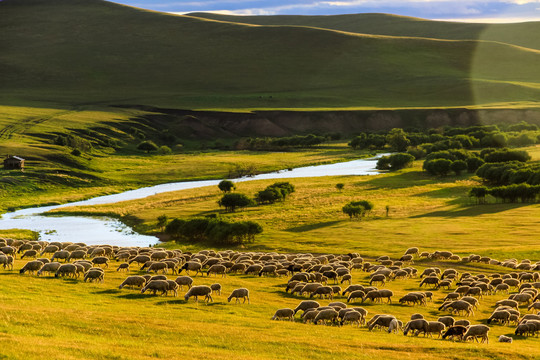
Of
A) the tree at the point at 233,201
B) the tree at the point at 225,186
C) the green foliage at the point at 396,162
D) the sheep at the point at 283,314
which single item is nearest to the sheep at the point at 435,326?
the sheep at the point at 283,314

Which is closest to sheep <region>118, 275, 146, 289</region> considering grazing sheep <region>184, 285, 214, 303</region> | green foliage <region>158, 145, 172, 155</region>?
grazing sheep <region>184, 285, 214, 303</region>

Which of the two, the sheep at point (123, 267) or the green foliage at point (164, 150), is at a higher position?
the sheep at point (123, 267)

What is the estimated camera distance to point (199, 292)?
90.4 feet

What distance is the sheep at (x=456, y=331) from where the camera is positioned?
23062mm

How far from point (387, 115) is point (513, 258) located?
498 ft

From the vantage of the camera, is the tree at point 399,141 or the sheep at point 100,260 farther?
the tree at point 399,141

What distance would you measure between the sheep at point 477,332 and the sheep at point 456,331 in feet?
0.81

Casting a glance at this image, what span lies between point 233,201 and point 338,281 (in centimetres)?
3936

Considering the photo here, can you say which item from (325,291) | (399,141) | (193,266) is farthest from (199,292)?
(399,141)

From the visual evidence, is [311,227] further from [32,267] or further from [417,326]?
[417,326]

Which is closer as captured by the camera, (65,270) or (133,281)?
(133,281)

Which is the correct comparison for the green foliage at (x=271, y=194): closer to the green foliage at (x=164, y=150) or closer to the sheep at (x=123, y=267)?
the sheep at (x=123, y=267)

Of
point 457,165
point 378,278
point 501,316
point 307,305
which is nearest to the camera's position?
point 501,316

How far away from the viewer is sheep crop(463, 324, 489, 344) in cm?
2261
